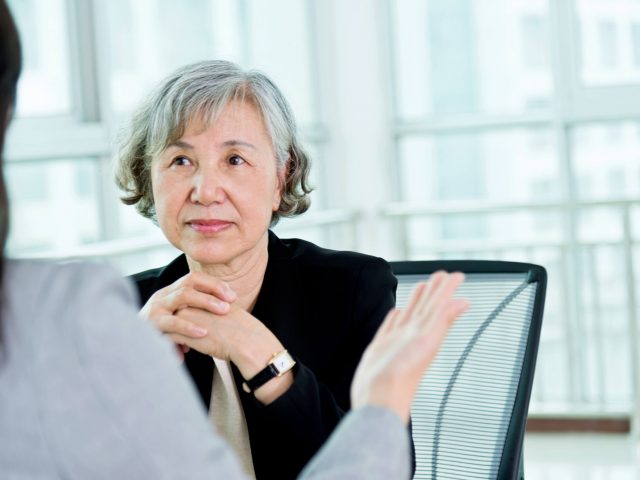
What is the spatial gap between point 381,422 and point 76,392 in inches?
10.3

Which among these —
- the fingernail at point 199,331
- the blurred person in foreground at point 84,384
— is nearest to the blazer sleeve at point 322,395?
the fingernail at point 199,331

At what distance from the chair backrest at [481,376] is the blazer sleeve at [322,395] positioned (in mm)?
164

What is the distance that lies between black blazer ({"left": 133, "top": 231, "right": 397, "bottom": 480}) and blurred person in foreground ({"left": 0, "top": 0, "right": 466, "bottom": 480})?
1.87 ft

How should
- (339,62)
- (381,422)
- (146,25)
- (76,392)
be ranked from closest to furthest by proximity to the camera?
1. (76,392)
2. (381,422)
3. (146,25)
4. (339,62)

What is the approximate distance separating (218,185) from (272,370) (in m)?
0.37

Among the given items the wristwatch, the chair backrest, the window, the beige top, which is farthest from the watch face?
the window

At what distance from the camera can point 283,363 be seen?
131 cm

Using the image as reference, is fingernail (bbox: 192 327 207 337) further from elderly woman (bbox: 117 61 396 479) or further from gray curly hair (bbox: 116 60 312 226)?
gray curly hair (bbox: 116 60 312 226)

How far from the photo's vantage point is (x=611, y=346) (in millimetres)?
4410

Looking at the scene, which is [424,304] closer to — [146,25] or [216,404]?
[216,404]

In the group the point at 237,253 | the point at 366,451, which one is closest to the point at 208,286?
the point at 237,253

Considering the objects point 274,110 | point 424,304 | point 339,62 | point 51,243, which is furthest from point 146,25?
point 424,304

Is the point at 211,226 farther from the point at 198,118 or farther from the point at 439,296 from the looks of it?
the point at 439,296

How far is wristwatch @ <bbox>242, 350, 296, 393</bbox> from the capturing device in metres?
1.30
